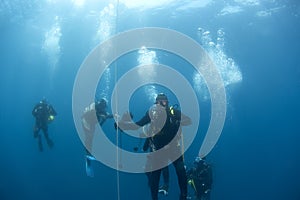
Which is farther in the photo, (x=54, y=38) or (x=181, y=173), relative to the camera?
(x=54, y=38)

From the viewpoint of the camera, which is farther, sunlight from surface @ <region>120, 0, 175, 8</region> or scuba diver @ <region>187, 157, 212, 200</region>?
sunlight from surface @ <region>120, 0, 175, 8</region>

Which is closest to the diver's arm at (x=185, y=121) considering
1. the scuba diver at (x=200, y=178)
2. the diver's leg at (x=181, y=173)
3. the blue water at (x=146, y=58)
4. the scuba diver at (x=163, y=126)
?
the scuba diver at (x=163, y=126)

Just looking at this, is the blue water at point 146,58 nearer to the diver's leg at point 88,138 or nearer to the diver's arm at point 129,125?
the diver's arm at point 129,125

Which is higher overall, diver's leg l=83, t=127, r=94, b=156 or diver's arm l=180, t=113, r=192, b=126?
diver's leg l=83, t=127, r=94, b=156

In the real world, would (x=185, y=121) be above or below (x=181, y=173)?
above

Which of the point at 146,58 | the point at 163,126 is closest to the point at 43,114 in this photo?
the point at 163,126

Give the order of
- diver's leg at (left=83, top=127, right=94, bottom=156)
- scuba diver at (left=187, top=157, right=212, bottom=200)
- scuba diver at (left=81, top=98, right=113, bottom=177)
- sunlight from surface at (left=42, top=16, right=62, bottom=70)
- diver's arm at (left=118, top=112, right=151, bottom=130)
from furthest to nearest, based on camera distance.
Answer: sunlight from surface at (left=42, top=16, right=62, bottom=70), scuba diver at (left=187, top=157, right=212, bottom=200), diver's leg at (left=83, top=127, right=94, bottom=156), scuba diver at (left=81, top=98, right=113, bottom=177), diver's arm at (left=118, top=112, right=151, bottom=130)

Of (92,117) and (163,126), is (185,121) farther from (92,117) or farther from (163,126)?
(92,117)

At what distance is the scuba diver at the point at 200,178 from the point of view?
1341cm

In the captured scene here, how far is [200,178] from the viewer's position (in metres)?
13.6

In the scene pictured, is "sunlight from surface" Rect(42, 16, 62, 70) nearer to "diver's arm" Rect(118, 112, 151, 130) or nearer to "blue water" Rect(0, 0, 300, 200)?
"blue water" Rect(0, 0, 300, 200)

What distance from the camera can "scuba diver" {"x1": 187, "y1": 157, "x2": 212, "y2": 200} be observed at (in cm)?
1341

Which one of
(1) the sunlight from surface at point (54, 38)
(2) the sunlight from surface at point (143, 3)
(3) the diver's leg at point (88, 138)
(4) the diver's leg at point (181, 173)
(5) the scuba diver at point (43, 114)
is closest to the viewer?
(4) the diver's leg at point (181, 173)

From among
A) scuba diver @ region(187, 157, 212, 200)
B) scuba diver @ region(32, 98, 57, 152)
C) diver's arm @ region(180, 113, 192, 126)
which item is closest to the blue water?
diver's arm @ region(180, 113, 192, 126)
